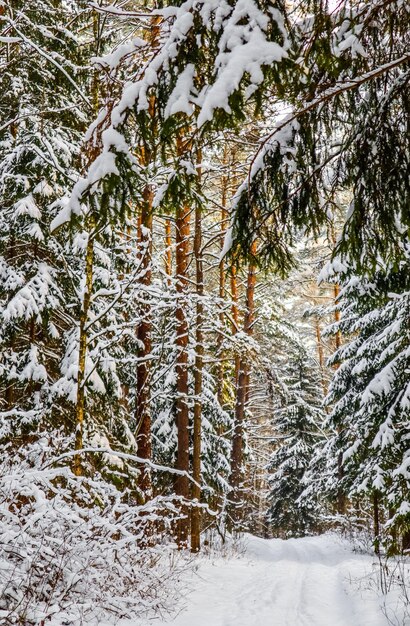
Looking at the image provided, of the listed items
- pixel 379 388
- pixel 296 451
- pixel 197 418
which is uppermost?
pixel 379 388

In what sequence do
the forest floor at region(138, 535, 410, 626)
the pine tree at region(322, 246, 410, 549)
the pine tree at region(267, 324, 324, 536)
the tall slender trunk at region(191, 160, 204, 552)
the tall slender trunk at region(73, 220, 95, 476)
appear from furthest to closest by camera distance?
the pine tree at region(267, 324, 324, 536) < the tall slender trunk at region(191, 160, 204, 552) < the pine tree at region(322, 246, 410, 549) < the tall slender trunk at region(73, 220, 95, 476) < the forest floor at region(138, 535, 410, 626)

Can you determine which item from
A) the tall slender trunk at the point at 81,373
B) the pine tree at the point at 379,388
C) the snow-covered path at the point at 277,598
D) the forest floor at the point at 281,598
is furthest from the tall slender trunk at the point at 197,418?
the tall slender trunk at the point at 81,373

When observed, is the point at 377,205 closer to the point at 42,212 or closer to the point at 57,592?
the point at 57,592

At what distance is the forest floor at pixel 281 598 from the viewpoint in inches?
207

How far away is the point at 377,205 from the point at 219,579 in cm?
664

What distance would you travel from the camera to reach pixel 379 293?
663 centimetres

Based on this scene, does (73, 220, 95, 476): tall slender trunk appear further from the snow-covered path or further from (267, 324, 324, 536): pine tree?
(267, 324, 324, 536): pine tree

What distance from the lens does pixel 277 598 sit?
6.65 m

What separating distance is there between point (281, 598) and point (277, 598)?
0.30 feet

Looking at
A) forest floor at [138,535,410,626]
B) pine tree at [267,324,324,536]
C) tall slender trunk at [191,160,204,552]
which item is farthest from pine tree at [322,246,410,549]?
pine tree at [267,324,324,536]

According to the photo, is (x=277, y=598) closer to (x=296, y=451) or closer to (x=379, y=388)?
(x=379, y=388)

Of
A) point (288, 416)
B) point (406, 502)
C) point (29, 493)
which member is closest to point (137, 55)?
point (29, 493)

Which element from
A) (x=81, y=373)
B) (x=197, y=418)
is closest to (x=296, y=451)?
(x=197, y=418)

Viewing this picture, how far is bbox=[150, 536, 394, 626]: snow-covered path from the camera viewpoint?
5289 mm
